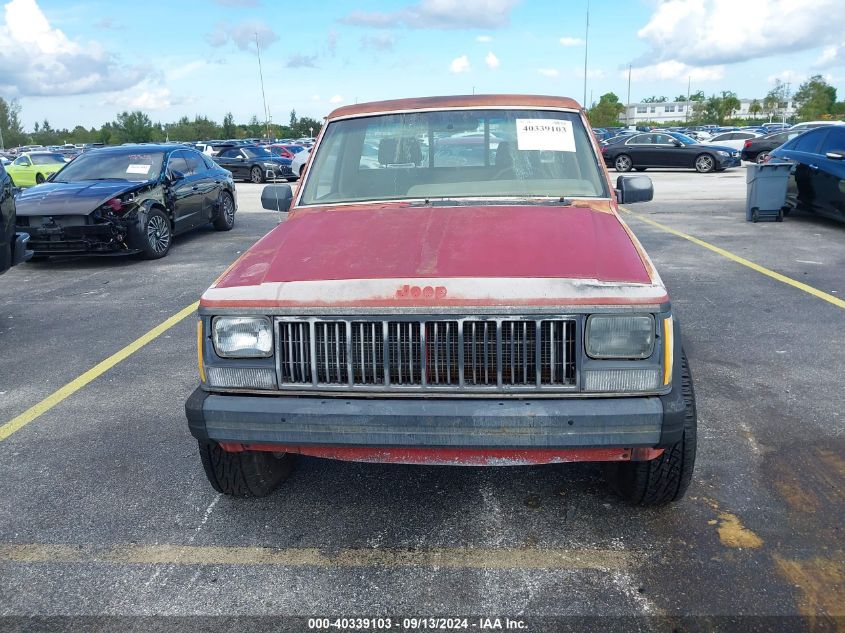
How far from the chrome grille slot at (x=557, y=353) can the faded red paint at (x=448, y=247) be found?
208 mm

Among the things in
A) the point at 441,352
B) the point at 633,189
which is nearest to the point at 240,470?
the point at 441,352

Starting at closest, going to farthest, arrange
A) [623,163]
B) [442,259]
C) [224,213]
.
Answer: [442,259]
[224,213]
[623,163]

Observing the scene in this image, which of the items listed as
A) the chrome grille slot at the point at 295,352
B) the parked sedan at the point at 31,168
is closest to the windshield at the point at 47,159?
the parked sedan at the point at 31,168

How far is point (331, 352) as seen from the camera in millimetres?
2791

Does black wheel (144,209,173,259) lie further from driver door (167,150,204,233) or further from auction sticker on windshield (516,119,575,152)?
auction sticker on windshield (516,119,575,152)

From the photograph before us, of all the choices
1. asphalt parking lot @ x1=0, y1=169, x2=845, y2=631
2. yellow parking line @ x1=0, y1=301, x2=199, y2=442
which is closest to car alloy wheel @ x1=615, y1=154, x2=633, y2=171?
asphalt parking lot @ x1=0, y1=169, x2=845, y2=631

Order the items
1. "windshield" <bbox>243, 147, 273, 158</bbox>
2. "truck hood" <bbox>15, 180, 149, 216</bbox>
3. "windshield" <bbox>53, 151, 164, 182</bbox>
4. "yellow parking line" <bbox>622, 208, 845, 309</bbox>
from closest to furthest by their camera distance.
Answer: "yellow parking line" <bbox>622, 208, 845, 309</bbox> → "truck hood" <bbox>15, 180, 149, 216</bbox> → "windshield" <bbox>53, 151, 164, 182</bbox> → "windshield" <bbox>243, 147, 273, 158</bbox>

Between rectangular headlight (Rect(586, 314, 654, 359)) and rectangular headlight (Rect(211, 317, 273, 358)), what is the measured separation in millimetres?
1254

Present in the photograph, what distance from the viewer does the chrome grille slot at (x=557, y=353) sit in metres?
2.69

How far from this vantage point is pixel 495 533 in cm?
312

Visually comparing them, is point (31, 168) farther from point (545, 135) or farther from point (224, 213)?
point (545, 135)

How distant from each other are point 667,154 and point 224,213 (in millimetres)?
16711

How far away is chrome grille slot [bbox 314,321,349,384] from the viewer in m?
2.77

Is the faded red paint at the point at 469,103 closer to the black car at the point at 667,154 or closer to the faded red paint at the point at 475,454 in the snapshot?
the faded red paint at the point at 475,454
